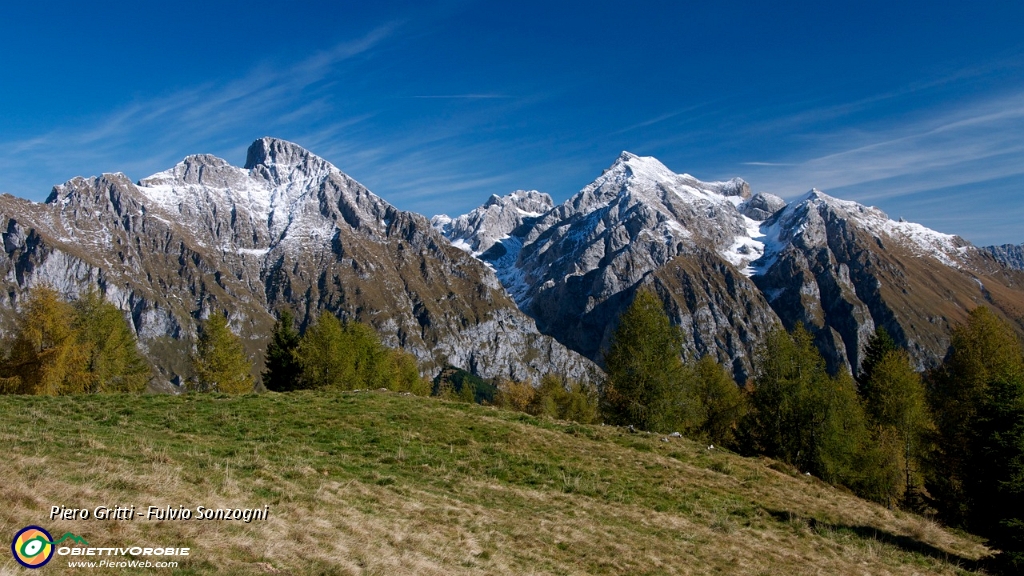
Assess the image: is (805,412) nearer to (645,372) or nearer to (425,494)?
(645,372)

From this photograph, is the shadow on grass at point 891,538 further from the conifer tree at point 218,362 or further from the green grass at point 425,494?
the conifer tree at point 218,362

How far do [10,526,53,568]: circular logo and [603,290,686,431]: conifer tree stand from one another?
37.2m

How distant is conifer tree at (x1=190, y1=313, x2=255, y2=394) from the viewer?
5728cm

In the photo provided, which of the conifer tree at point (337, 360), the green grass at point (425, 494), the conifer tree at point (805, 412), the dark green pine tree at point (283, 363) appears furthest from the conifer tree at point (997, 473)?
the dark green pine tree at point (283, 363)

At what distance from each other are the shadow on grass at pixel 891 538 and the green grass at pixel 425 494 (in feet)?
0.31

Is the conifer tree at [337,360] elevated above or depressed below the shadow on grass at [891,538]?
above

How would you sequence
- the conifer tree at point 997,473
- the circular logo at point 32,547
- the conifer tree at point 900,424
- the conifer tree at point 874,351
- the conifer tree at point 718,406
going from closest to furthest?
the circular logo at point 32,547, the conifer tree at point 997,473, the conifer tree at point 900,424, the conifer tree at point 718,406, the conifer tree at point 874,351

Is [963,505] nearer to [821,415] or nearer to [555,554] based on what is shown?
[821,415]

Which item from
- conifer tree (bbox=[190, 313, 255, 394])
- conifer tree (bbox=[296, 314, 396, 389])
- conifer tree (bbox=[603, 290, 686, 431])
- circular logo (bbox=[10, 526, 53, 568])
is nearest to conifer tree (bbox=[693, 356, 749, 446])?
conifer tree (bbox=[603, 290, 686, 431])

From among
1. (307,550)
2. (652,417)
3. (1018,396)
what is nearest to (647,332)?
(652,417)

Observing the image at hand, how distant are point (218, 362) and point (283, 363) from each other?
7429 mm

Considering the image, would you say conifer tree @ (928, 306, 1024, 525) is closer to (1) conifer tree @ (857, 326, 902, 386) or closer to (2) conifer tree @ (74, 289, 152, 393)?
(1) conifer tree @ (857, 326, 902, 386)

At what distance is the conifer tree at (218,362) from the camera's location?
2255 inches

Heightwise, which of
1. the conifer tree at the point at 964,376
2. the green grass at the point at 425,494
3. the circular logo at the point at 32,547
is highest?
the conifer tree at the point at 964,376
